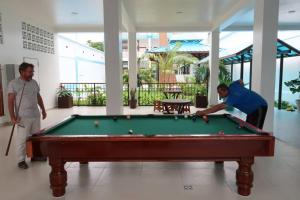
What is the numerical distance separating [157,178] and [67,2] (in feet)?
17.9

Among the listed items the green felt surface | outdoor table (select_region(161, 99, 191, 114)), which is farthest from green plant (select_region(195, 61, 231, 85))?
the green felt surface

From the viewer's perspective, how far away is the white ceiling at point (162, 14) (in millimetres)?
6766

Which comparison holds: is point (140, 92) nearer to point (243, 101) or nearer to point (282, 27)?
point (282, 27)

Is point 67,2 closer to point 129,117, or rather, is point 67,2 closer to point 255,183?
point 129,117

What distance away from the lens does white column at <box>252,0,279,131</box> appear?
5016 millimetres

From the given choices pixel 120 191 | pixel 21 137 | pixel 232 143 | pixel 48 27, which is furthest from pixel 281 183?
pixel 48 27

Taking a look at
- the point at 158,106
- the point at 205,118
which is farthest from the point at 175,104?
the point at 205,118

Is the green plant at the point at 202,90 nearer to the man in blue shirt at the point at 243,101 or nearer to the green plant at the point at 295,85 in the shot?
the green plant at the point at 295,85

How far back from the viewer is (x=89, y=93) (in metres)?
11.4

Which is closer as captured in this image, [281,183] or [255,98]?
[281,183]

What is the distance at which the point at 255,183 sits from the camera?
321 centimetres

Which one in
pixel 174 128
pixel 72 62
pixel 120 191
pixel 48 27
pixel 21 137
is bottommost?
pixel 120 191

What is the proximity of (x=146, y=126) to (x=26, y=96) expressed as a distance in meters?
1.95

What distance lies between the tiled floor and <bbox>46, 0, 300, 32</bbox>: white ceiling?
14.8 ft
